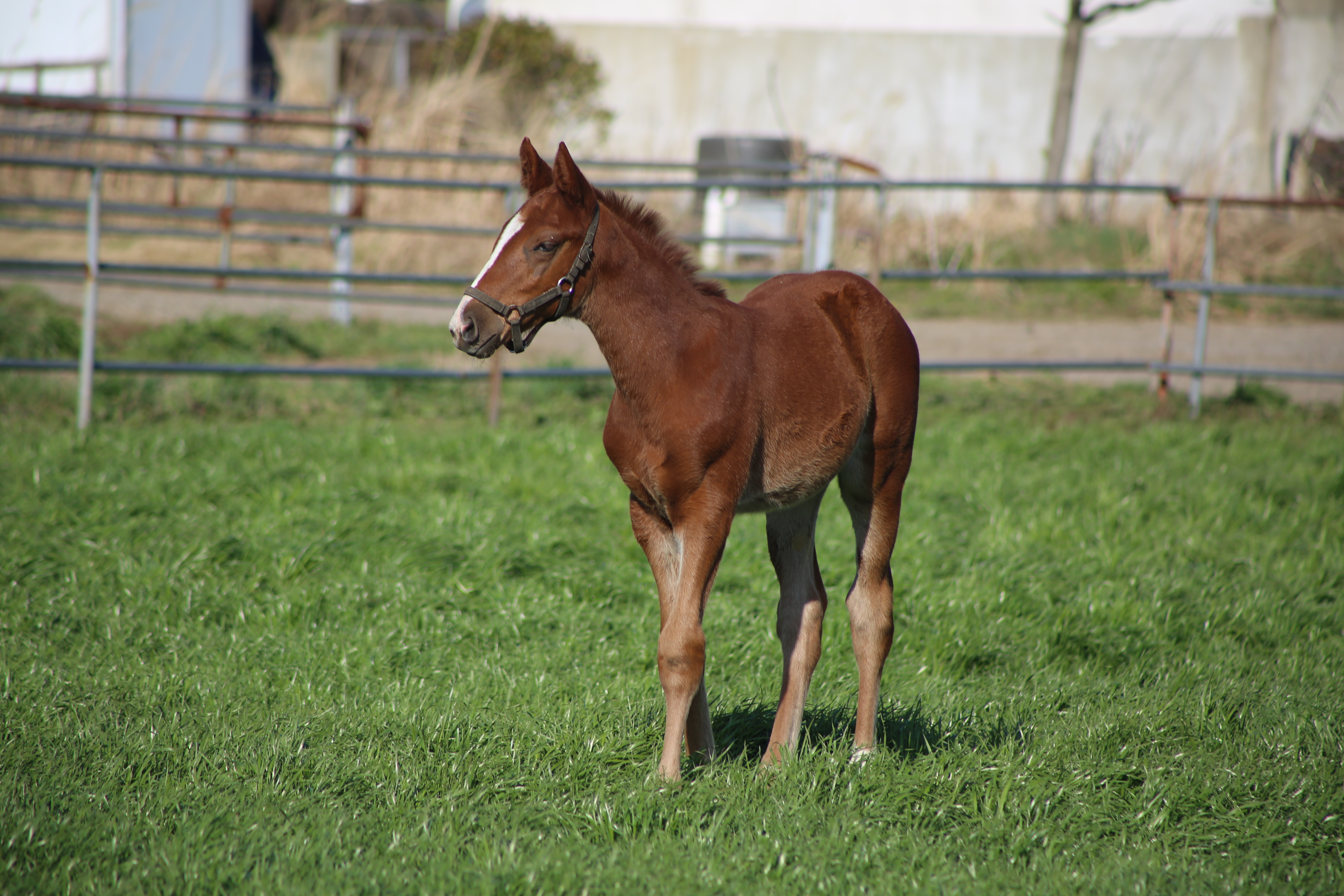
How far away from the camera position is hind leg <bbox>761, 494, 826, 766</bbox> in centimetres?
314

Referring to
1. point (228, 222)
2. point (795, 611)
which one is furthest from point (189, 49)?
point (795, 611)

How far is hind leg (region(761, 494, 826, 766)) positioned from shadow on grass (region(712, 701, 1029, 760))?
130 millimetres

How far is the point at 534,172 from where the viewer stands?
2758 mm

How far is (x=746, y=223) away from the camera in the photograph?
1406 centimetres

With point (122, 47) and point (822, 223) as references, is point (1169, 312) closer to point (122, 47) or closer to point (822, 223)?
point (822, 223)

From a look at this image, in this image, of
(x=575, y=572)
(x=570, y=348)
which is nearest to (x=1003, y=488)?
(x=575, y=572)

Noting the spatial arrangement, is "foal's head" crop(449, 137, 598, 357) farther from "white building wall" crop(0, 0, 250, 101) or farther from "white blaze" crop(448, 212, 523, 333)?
"white building wall" crop(0, 0, 250, 101)

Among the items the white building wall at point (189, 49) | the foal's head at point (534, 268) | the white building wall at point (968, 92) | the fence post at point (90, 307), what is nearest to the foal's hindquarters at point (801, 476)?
the foal's head at point (534, 268)

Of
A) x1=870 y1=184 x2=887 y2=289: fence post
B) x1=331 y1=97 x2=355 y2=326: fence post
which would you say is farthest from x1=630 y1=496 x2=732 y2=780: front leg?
x1=331 y1=97 x2=355 y2=326: fence post

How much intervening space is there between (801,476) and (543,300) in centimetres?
83

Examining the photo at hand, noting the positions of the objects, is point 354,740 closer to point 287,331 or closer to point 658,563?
point 658,563

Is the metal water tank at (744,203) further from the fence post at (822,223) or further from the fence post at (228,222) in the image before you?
the fence post at (228,222)

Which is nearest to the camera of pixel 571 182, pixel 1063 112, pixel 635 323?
pixel 571 182

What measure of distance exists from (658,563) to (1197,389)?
691 cm
